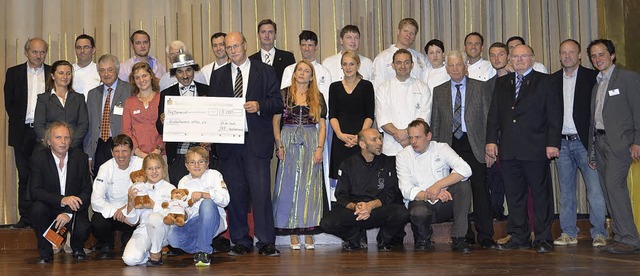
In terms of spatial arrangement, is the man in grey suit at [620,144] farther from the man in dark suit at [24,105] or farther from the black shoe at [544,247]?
the man in dark suit at [24,105]

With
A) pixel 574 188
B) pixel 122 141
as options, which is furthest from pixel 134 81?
pixel 574 188

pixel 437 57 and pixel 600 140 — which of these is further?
pixel 437 57

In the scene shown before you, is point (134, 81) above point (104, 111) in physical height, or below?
above

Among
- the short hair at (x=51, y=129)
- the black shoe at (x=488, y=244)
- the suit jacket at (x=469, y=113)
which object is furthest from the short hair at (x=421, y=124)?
the short hair at (x=51, y=129)

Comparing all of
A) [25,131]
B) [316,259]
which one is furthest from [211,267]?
[25,131]

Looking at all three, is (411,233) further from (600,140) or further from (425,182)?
(600,140)

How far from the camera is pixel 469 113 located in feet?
22.2

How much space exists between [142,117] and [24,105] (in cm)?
138

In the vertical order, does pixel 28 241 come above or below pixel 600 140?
below

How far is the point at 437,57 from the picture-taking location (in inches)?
298

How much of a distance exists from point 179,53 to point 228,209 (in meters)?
1.38

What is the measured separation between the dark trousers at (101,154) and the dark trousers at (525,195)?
3.15 m

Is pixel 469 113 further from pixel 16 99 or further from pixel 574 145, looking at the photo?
pixel 16 99

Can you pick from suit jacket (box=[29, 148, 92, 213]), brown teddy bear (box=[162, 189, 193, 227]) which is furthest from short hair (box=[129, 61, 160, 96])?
brown teddy bear (box=[162, 189, 193, 227])
